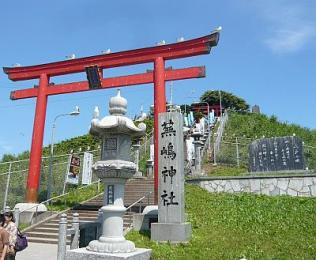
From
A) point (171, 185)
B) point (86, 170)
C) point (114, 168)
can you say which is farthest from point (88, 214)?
point (114, 168)

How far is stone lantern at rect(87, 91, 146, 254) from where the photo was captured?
7781 millimetres

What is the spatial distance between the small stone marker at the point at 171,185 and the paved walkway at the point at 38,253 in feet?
10.1

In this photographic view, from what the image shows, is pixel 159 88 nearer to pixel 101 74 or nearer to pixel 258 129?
pixel 101 74

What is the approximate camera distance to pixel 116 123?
8.26 meters

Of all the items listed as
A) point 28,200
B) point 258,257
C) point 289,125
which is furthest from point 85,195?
point 289,125

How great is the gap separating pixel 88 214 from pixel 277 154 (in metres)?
8.84

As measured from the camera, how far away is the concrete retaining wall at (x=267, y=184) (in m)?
14.1

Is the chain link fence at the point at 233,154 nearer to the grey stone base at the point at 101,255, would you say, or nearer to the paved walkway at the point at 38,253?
the paved walkway at the point at 38,253

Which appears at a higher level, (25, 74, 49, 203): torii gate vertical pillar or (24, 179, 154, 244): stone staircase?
(25, 74, 49, 203): torii gate vertical pillar

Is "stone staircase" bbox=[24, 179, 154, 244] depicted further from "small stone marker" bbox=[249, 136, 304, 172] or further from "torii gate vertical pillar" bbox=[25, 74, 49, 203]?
"small stone marker" bbox=[249, 136, 304, 172]

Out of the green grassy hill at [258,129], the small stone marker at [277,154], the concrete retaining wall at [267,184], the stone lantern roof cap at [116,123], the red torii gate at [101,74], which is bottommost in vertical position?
the concrete retaining wall at [267,184]

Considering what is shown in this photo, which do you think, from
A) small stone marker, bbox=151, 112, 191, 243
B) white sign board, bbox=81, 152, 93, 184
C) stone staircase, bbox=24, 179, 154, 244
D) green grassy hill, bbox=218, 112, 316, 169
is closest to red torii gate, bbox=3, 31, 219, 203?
small stone marker, bbox=151, 112, 191, 243

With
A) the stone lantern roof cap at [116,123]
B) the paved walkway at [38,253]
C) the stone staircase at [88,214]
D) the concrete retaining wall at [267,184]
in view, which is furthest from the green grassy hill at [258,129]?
the stone lantern roof cap at [116,123]

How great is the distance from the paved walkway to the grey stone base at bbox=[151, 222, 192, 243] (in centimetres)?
298
